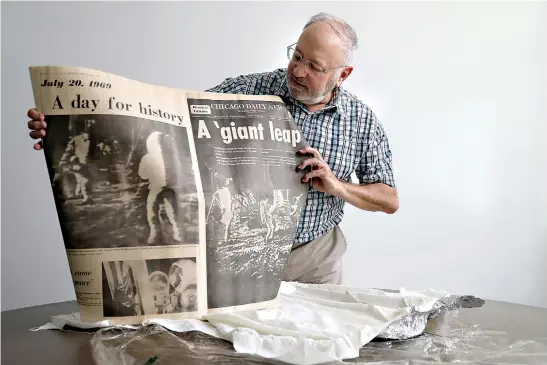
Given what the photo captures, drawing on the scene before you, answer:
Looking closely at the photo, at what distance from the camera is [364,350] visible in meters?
0.85

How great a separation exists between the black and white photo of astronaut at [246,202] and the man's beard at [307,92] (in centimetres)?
19

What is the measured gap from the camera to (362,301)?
106cm

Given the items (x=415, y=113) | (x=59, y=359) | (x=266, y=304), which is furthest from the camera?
(x=415, y=113)

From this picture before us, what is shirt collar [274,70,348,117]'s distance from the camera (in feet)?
4.29

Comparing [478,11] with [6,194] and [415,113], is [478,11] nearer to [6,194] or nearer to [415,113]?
[415,113]

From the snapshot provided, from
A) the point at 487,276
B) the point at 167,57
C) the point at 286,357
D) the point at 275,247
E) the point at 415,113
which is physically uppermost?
the point at 167,57

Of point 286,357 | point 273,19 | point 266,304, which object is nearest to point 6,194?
point 273,19

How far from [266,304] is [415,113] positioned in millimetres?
1476

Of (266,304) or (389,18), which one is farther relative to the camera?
(389,18)

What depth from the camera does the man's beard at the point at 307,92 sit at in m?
1.26

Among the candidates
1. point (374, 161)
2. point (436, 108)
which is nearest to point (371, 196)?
point (374, 161)

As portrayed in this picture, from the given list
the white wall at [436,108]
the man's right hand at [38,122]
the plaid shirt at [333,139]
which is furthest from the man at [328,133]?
the white wall at [436,108]

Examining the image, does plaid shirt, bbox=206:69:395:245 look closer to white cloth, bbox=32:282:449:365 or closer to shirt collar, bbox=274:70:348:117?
shirt collar, bbox=274:70:348:117

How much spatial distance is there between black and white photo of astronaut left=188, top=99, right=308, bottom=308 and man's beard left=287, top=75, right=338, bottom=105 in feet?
0.62
